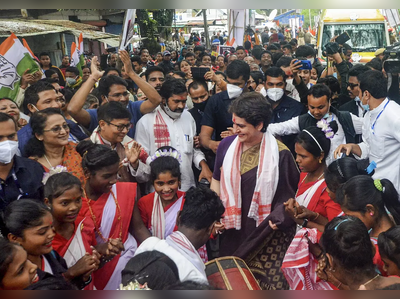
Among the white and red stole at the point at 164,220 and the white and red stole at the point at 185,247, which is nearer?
the white and red stole at the point at 185,247

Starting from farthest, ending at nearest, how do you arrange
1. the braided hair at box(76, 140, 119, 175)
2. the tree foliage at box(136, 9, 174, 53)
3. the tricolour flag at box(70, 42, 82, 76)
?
the tree foliage at box(136, 9, 174, 53), the tricolour flag at box(70, 42, 82, 76), the braided hair at box(76, 140, 119, 175)

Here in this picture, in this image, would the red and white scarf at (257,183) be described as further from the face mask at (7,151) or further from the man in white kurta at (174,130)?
the face mask at (7,151)

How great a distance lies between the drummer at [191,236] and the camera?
191 centimetres

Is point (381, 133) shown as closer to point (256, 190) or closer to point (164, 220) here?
point (256, 190)

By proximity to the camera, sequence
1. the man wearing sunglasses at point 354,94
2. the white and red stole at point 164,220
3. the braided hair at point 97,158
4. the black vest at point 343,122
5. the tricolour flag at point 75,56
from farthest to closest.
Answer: the tricolour flag at point 75,56 < the man wearing sunglasses at point 354,94 < the black vest at point 343,122 < the white and red stole at point 164,220 < the braided hair at point 97,158

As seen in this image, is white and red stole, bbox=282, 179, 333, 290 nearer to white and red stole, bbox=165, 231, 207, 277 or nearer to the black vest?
white and red stole, bbox=165, 231, 207, 277

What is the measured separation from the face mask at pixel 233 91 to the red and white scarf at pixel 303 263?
1953 mm

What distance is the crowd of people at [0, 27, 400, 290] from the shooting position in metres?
2.07

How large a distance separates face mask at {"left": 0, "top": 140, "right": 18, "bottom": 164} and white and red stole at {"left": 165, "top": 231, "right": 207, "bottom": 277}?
1.24 metres

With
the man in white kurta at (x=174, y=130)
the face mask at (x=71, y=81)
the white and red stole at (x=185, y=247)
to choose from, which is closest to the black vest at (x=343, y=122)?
the man in white kurta at (x=174, y=130)

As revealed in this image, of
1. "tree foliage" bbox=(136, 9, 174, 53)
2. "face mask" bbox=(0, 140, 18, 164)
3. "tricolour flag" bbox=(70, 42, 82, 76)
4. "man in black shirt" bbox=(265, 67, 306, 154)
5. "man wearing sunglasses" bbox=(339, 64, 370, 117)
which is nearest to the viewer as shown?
"face mask" bbox=(0, 140, 18, 164)

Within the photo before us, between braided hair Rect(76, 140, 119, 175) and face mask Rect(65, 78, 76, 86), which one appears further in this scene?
face mask Rect(65, 78, 76, 86)

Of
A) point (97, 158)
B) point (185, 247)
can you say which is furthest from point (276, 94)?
point (185, 247)

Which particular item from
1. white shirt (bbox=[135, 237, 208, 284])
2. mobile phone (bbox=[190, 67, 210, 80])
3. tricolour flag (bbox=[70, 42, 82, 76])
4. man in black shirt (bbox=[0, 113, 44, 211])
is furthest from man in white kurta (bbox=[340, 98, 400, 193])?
tricolour flag (bbox=[70, 42, 82, 76])
